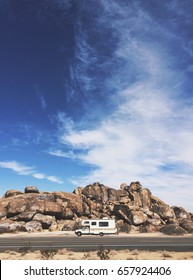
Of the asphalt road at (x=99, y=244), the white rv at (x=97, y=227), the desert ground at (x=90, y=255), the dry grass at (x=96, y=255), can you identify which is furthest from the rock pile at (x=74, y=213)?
the dry grass at (x=96, y=255)

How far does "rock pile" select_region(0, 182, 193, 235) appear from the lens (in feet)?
185

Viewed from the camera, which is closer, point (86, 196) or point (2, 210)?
point (2, 210)

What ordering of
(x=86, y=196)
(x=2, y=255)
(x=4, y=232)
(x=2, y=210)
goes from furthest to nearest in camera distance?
(x=86, y=196) < (x=2, y=210) < (x=4, y=232) < (x=2, y=255)

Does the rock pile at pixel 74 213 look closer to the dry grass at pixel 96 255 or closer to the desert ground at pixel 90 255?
the desert ground at pixel 90 255

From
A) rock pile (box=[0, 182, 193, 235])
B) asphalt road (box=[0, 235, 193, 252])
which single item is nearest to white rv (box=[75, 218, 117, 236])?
rock pile (box=[0, 182, 193, 235])

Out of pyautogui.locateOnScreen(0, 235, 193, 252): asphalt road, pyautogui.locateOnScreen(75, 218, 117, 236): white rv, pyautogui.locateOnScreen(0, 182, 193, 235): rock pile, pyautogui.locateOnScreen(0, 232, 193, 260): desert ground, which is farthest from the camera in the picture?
pyautogui.locateOnScreen(0, 182, 193, 235): rock pile

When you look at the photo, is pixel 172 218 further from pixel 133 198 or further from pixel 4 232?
pixel 4 232

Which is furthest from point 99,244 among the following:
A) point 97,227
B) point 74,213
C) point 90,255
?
point 74,213

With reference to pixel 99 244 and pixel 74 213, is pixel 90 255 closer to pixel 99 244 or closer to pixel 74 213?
pixel 99 244

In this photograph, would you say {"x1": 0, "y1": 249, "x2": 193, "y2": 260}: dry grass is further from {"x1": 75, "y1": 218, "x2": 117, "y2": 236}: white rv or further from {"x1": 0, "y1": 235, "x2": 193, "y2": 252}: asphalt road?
{"x1": 75, "y1": 218, "x2": 117, "y2": 236}: white rv

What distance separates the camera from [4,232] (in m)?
52.6

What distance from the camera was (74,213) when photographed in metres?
65.8
